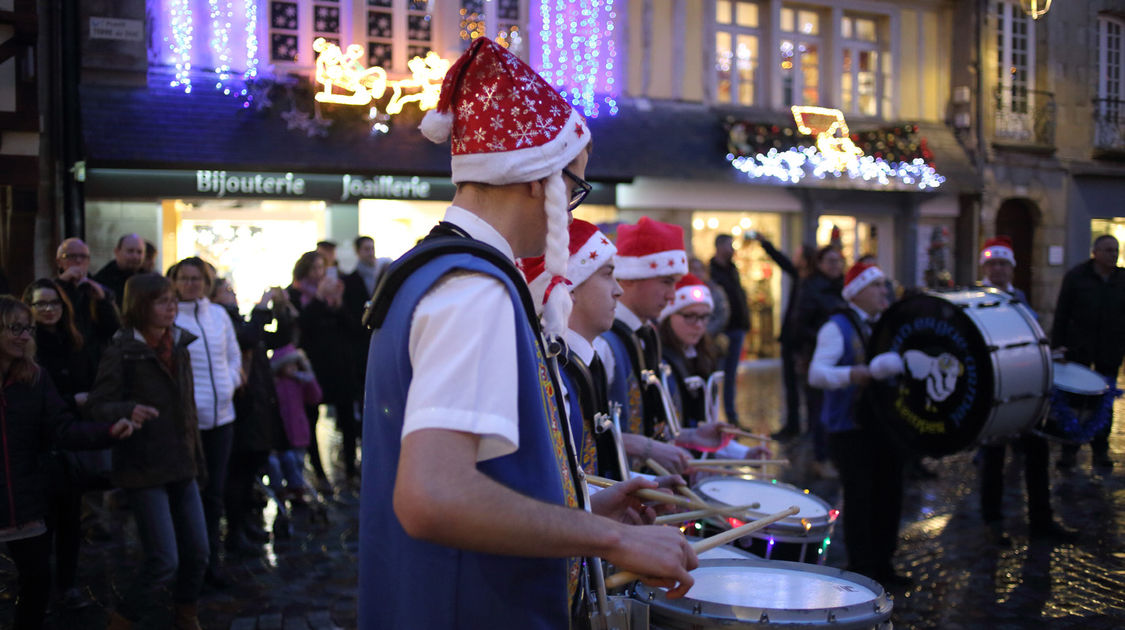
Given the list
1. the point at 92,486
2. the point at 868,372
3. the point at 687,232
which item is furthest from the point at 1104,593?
the point at 687,232

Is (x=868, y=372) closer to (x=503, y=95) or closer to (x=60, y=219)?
(x=503, y=95)

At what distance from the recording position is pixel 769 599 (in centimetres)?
237

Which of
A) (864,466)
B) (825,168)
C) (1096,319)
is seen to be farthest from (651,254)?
(825,168)

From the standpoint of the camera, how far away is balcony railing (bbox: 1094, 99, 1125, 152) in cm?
1572

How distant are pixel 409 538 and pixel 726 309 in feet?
30.8

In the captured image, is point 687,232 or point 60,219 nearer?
point 60,219

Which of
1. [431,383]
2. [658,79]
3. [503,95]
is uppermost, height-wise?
[658,79]

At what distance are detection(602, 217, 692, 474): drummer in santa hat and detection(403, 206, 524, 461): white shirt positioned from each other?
199cm

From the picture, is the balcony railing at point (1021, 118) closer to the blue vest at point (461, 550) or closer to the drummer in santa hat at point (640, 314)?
the drummer in santa hat at point (640, 314)

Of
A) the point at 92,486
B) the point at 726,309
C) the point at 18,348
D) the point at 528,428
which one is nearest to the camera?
the point at 528,428

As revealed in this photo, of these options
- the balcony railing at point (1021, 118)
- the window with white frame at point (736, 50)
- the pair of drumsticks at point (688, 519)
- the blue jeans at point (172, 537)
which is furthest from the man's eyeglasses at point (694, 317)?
the balcony railing at point (1021, 118)

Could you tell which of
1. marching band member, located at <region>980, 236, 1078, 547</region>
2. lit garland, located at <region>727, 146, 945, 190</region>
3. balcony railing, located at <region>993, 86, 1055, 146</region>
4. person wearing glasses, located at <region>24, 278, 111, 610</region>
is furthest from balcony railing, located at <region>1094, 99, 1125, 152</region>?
person wearing glasses, located at <region>24, 278, 111, 610</region>

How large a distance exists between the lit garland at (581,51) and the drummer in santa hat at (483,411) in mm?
12682

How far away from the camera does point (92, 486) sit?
5020 mm
